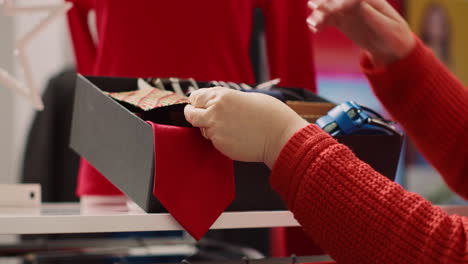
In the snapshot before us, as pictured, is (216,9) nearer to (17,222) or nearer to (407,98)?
(407,98)

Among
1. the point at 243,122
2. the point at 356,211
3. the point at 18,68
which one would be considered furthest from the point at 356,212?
the point at 18,68

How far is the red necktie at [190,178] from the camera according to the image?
2.26 feet

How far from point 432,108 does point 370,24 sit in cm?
18

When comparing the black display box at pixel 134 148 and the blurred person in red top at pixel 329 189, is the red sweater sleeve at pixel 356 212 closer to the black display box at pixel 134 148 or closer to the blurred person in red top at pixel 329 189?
the blurred person in red top at pixel 329 189

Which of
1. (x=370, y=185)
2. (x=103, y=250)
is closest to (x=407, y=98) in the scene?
(x=370, y=185)

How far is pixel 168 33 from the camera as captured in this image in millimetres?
1190

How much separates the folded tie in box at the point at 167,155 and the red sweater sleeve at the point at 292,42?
0.44m

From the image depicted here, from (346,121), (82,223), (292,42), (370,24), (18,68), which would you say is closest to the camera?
(82,223)

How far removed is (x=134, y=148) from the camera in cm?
74

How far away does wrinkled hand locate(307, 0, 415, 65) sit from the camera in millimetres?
1003

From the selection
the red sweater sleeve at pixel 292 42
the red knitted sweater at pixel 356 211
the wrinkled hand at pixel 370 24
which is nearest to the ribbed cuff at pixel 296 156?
the red knitted sweater at pixel 356 211

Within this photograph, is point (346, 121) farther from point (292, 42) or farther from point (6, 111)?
point (6, 111)

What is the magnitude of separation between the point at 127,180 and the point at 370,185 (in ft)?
0.99

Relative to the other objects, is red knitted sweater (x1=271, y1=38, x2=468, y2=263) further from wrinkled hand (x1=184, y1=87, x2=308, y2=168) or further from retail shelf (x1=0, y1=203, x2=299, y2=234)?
retail shelf (x1=0, y1=203, x2=299, y2=234)
